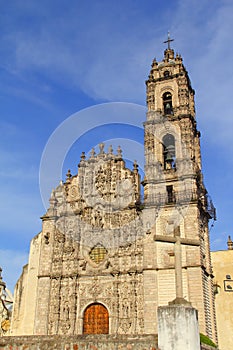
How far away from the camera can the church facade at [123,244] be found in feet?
70.1

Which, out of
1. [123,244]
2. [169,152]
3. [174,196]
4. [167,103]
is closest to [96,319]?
[123,244]

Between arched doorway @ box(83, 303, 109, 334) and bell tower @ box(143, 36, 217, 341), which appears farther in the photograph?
arched doorway @ box(83, 303, 109, 334)

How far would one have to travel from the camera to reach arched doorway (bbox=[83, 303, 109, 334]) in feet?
72.0

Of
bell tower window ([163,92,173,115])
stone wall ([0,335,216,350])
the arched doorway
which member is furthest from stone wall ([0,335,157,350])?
bell tower window ([163,92,173,115])

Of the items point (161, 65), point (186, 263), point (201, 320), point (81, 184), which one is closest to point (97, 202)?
point (81, 184)

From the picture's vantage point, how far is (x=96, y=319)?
2219cm

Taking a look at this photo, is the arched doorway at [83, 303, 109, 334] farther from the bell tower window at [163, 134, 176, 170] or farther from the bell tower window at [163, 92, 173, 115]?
the bell tower window at [163, 92, 173, 115]

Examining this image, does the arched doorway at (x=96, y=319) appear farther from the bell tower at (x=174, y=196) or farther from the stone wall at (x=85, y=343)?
the stone wall at (x=85, y=343)

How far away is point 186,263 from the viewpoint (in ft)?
69.8

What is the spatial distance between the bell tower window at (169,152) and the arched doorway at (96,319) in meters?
A: 9.67

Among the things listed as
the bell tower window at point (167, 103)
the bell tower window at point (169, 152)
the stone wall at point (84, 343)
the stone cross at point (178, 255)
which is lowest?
the stone wall at point (84, 343)

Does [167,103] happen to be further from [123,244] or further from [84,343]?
[84,343]

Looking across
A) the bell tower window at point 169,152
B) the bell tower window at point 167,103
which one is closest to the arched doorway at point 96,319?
the bell tower window at point 169,152

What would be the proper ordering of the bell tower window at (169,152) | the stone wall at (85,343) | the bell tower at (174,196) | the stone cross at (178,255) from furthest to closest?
the bell tower window at (169,152) → the bell tower at (174,196) → the stone cross at (178,255) → the stone wall at (85,343)
